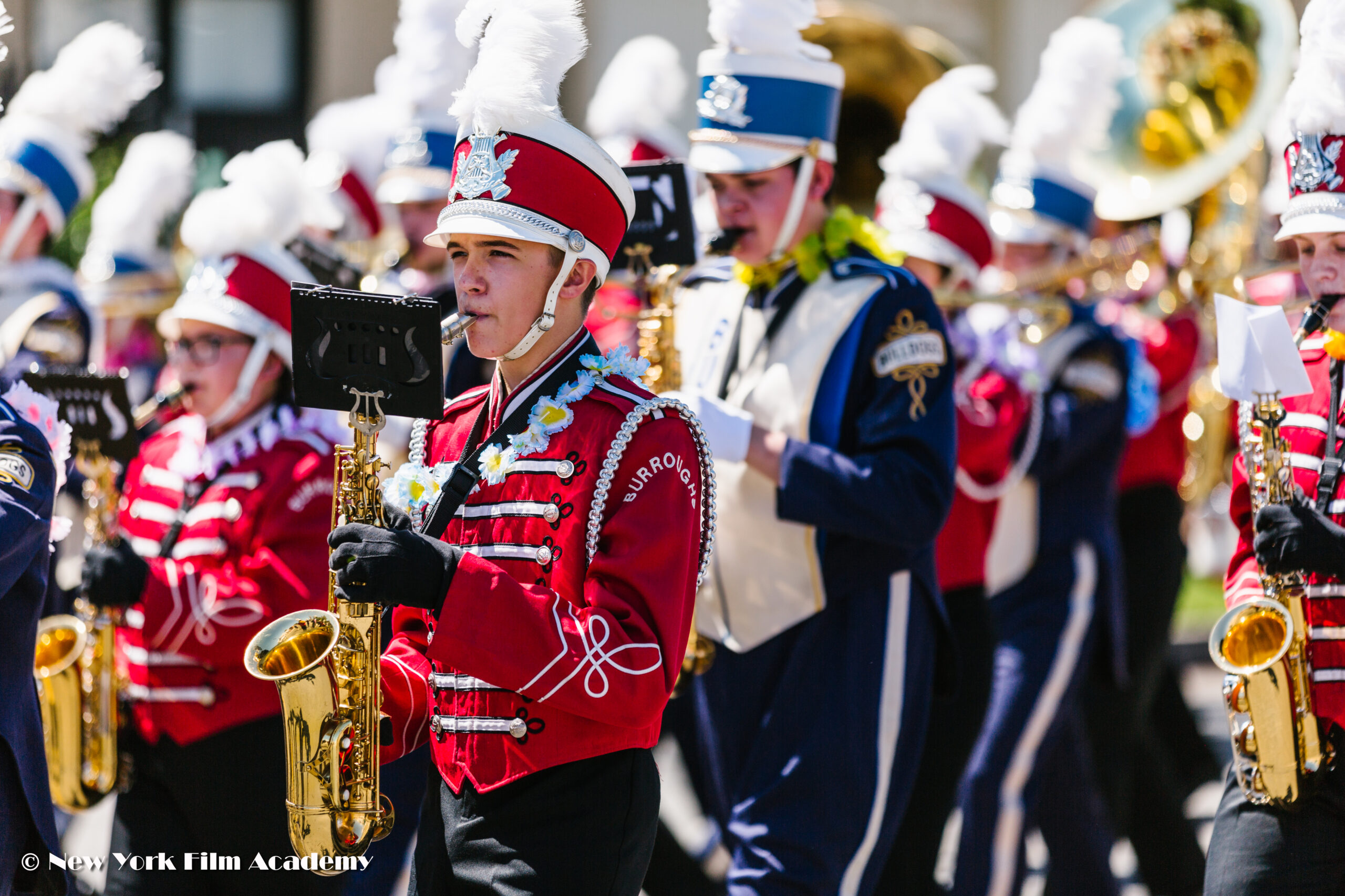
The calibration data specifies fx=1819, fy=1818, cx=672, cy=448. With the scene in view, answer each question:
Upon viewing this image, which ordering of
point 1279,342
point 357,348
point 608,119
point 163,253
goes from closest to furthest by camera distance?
point 357,348, point 1279,342, point 608,119, point 163,253

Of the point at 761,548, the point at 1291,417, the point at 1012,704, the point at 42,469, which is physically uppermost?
the point at 1291,417

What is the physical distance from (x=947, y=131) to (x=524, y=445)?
3.92 metres

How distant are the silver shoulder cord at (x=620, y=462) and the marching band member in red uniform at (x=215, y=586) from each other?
5.21ft

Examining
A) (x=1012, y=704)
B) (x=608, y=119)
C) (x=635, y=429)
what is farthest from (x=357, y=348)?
(x=608, y=119)

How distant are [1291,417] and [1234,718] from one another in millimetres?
632

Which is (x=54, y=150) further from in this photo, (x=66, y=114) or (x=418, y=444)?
(x=418, y=444)

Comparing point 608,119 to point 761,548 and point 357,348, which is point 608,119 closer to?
point 761,548

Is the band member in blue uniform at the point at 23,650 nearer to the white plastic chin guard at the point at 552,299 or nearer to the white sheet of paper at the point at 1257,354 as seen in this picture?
the white plastic chin guard at the point at 552,299

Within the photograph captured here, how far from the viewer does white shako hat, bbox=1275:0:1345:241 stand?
12.1ft

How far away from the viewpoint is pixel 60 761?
4.64 metres

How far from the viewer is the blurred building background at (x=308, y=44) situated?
15172 millimetres

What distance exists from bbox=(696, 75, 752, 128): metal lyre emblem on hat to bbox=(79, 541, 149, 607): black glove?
5.96 feet

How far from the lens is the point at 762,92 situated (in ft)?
15.0

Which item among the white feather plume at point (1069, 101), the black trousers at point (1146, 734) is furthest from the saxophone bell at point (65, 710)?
the white feather plume at point (1069, 101)
